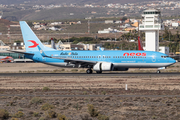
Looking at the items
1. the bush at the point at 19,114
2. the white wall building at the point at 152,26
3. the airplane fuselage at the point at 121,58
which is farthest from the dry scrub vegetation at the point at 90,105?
the white wall building at the point at 152,26

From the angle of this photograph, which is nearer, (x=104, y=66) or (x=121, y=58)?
(x=104, y=66)

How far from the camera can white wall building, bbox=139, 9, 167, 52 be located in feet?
302

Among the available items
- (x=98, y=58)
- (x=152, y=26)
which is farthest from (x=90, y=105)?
(x=152, y=26)

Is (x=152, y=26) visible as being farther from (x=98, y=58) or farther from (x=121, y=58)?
(x=121, y=58)

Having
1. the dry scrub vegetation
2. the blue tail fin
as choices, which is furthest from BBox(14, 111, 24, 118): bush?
the blue tail fin

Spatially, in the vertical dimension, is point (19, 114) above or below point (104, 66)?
below

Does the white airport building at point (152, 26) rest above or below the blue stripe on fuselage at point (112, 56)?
above

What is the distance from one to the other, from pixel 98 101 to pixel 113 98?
1.73 meters

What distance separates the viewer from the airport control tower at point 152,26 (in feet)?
302

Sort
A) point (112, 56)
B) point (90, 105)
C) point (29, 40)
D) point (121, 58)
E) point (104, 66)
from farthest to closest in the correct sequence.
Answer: point (29, 40) → point (112, 56) → point (121, 58) → point (104, 66) → point (90, 105)

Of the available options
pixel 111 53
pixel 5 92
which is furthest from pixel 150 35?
pixel 5 92

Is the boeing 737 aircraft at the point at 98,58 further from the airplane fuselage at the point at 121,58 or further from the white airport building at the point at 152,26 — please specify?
the white airport building at the point at 152,26

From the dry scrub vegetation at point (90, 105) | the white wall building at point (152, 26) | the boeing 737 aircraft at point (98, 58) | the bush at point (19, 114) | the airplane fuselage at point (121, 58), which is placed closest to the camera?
the dry scrub vegetation at point (90, 105)

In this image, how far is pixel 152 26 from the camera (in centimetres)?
9244
